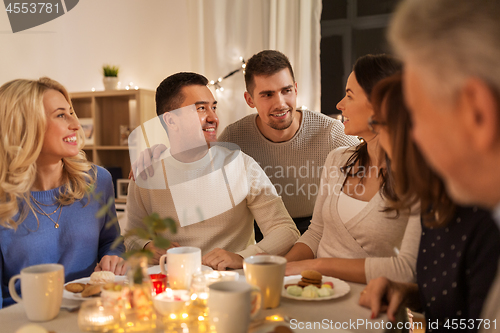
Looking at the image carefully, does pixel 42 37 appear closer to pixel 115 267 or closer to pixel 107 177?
pixel 107 177

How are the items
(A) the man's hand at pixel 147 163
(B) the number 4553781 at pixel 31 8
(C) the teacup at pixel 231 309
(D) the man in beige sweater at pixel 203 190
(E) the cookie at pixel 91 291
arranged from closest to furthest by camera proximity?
(C) the teacup at pixel 231 309, (E) the cookie at pixel 91 291, (D) the man in beige sweater at pixel 203 190, (A) the man's hand at pixel 147 163, (B) the number 4553781 at pixel 31 8

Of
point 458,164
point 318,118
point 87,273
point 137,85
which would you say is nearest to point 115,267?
point 87,273

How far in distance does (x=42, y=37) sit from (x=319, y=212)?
11.5ft

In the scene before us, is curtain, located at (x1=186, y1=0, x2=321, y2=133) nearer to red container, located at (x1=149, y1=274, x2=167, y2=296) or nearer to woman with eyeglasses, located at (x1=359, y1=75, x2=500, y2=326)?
woman with eyeglasses, located at (x1=359, y1=75, x2=500, y2=326)

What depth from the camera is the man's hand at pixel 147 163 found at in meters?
1.83

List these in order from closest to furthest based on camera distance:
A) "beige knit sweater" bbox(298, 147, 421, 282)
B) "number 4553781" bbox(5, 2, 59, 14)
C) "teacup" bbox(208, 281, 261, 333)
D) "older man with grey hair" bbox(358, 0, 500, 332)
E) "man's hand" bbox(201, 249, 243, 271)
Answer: "older man with grey hair" bbox(358, 0, 500, 332), "teacup" bbox(208, 281, 261, 333), "beige knit sweater" bbox(298, 147, 421, 282), "man's hand" bbox(201, 249, 243, 271), "number 4553781" bbox(5, 2, 59, 14)

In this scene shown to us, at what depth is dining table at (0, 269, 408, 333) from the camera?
32.6 inches

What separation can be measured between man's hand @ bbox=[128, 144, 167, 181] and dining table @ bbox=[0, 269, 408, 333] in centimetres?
89

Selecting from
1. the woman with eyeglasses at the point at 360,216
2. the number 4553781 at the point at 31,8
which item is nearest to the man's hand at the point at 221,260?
the woman with eyeglasses at the point at 360,216

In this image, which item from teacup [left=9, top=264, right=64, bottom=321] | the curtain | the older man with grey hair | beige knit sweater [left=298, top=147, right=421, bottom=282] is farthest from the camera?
the curtain

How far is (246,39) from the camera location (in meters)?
3.66

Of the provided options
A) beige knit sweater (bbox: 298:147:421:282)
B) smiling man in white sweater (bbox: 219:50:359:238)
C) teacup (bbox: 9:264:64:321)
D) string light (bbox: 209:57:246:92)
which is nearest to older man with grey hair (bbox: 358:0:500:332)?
beige knit sweater (bbox: 298:147:421:282)

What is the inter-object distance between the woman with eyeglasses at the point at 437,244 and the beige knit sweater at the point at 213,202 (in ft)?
2.27

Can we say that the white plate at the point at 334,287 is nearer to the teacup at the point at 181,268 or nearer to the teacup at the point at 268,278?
the teacup at the point at 268,278
